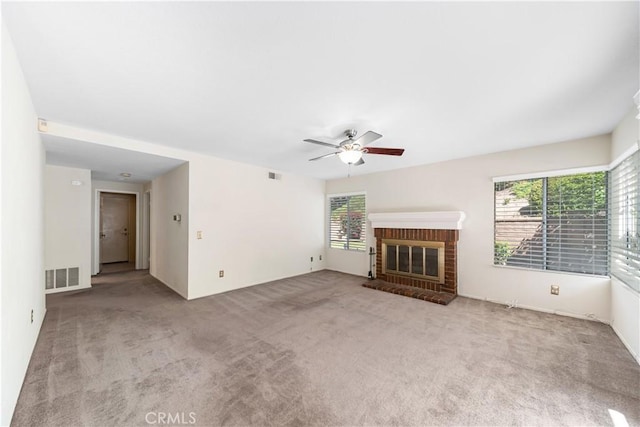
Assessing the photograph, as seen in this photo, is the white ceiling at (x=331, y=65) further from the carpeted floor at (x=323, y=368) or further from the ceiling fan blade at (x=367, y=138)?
the carpeted floor at (x=323, y=368)

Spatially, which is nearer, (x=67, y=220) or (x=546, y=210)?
(x=546, y=210)

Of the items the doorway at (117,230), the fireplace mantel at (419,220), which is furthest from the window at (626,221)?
the doorway at (117,230)

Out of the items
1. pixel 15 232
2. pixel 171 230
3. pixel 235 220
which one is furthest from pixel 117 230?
pixel 15 232

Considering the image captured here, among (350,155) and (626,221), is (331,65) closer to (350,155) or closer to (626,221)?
(350,155)

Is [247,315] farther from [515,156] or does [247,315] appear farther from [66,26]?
[515,156]

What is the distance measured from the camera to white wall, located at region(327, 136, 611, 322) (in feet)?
10.8

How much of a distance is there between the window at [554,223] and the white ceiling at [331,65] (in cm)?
80

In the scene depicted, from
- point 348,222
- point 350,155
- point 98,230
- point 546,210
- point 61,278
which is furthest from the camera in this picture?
point 348,222

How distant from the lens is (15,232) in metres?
1.82

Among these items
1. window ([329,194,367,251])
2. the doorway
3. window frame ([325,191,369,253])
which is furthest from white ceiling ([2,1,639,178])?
the doorway

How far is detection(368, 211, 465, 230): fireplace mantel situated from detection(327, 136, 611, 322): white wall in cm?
23

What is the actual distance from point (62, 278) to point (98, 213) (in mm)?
2080
